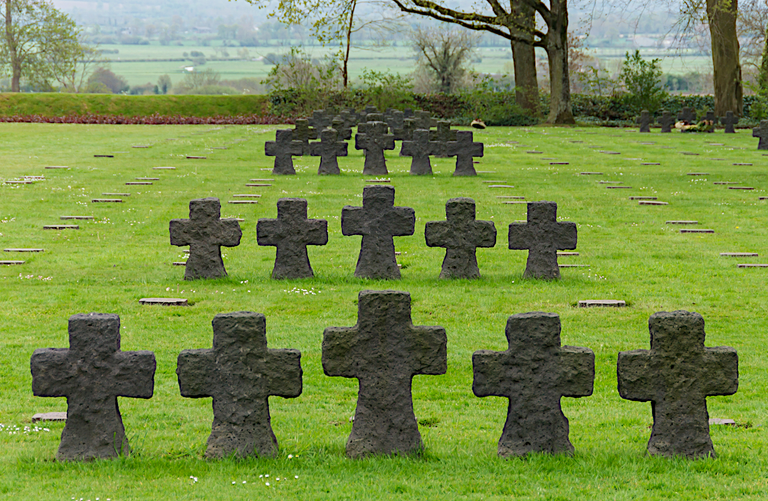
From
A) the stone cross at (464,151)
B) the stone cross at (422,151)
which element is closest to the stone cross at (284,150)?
the stone cross at (422,151)

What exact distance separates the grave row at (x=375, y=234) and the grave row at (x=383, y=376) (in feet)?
17.1

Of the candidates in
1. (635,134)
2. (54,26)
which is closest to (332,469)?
(635,134)

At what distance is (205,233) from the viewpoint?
11.0m

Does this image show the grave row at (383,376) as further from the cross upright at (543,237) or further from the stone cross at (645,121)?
the stone cross at (645,121)

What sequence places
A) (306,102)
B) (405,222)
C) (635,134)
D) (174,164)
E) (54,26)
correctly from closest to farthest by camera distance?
(405,222), (174,164), (635,134), (306,102), (54,26)

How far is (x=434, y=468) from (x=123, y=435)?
1.91 m

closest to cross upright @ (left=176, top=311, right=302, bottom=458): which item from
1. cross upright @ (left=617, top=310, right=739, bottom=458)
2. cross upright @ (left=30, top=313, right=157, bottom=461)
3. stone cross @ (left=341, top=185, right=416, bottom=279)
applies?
cross upright @ (left=30, top=313, right=157, bottom=461)

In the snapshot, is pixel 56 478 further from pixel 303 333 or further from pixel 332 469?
pixel 303 333

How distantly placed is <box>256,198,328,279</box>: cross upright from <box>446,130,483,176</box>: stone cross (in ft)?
37.2

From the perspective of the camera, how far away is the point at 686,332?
5.60m

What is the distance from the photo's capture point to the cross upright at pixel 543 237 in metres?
10.9

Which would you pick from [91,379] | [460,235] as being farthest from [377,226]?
[91,379]

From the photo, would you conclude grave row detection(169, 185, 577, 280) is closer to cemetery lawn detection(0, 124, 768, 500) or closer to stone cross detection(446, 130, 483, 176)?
cemetery lawn detection(0, 124, 768, 500)

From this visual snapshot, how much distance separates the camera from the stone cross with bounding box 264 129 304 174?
22281 mm
